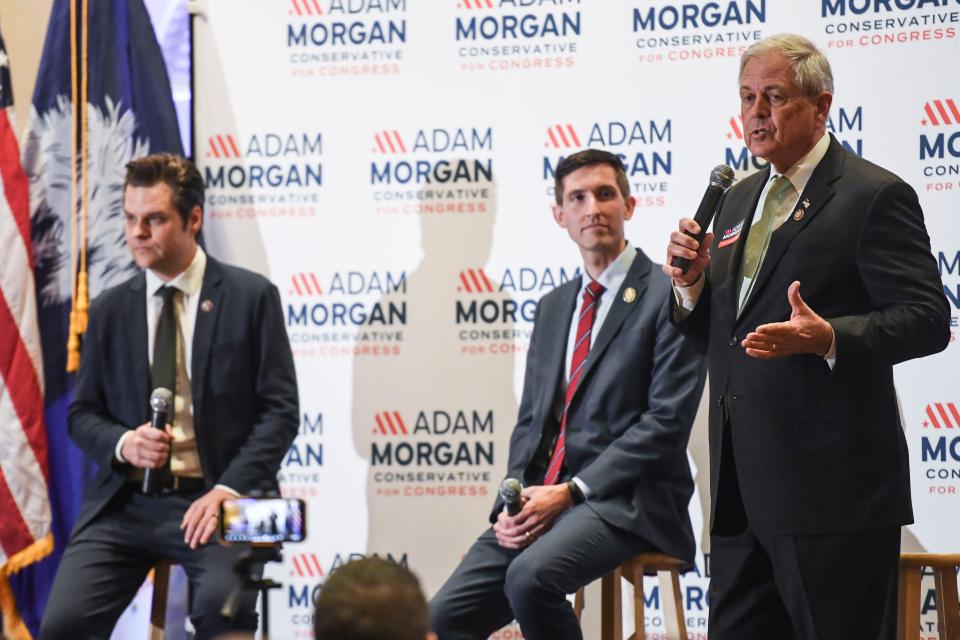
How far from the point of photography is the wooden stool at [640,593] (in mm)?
3803

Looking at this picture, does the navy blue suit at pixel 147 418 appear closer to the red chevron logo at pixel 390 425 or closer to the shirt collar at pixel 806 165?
the red chevron logo at pixel 390 425

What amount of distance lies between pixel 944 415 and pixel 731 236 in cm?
188

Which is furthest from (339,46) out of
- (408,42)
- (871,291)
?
(871,291)

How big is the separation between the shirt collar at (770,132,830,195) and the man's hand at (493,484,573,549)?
1313 mm

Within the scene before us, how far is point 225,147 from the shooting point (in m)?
5.08

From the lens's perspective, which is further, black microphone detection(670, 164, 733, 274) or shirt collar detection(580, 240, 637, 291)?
shirt collar detection(580, 240, 637, 291)

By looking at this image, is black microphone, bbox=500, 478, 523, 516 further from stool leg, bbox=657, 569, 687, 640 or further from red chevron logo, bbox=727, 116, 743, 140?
red chevron logo, bbox=727, 116, 743, 140

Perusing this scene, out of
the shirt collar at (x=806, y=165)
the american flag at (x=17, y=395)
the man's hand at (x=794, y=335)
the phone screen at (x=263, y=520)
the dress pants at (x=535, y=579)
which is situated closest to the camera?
the phone screen at (x=263, y=520)

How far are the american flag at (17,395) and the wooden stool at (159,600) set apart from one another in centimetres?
85

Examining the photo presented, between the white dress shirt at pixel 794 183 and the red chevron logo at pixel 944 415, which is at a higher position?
the white dress shirt at pixel 794 183

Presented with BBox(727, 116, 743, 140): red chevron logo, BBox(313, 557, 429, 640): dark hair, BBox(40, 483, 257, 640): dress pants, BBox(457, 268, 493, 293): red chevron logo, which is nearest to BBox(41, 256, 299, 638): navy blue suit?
BBox(40, 483, 257, 640): dress pants

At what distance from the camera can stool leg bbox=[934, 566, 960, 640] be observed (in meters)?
3.60

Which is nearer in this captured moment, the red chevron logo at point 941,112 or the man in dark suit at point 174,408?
the man in dark suit at point 174,408

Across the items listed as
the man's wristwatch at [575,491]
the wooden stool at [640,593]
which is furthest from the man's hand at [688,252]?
the wooden stool at [640,593]
